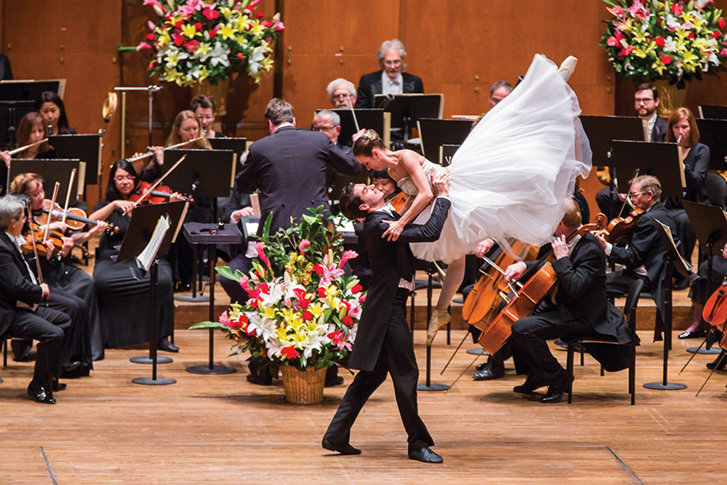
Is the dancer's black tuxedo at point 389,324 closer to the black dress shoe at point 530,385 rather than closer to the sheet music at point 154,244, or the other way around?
the black dress shoe at point 530,385

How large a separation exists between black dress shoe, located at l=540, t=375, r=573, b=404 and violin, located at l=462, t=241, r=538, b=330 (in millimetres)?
505

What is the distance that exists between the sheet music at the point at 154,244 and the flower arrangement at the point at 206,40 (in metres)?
3.22

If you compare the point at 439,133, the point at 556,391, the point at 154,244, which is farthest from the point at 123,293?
the point at 556,391

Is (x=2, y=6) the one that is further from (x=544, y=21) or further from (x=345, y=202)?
(x=345, y=202)

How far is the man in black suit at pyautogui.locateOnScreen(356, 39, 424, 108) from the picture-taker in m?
8.62

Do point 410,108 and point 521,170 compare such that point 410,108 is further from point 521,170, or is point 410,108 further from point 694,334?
point 521,170

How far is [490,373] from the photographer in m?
6.15

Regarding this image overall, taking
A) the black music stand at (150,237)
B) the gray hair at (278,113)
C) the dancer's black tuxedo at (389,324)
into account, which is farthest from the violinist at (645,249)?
the black music stand at (150,237)

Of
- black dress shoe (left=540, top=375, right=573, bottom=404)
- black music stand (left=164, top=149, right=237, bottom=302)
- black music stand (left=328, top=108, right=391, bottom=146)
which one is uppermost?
black music stand (left=328, top=108, right=391, bottom=146)

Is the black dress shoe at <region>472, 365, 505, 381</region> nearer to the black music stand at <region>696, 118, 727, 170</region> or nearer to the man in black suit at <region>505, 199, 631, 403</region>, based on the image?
the man in black suit at <region>505, 199, 631, 403</region>

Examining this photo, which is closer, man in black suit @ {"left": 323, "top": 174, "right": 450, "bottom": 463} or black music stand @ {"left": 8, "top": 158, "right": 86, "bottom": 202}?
man in black suit @ {"left": 323, "top": 174, "right": 450, "bottom": 463}

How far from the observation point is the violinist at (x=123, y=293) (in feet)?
21.3

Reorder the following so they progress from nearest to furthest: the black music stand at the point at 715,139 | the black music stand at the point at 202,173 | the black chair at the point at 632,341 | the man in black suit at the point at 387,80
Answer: the black chair at the point at 632,341, the black music stand at the point at 202,173, the black music stand at the point at 715,139, the man in black suit at the point at 387,80

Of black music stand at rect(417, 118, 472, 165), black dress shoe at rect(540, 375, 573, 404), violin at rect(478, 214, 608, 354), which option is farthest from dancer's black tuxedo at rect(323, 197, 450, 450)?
black music stand at rect(417, 118, 472, 165)
